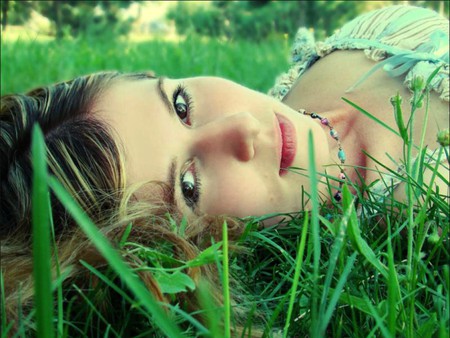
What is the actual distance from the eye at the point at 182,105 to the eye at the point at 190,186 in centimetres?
13

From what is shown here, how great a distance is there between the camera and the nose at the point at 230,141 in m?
1.16

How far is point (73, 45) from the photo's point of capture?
3805 millimetres

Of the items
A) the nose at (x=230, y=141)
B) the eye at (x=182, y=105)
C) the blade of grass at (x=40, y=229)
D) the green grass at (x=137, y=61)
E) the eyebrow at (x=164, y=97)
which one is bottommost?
the green grass at (x=137, y=61)

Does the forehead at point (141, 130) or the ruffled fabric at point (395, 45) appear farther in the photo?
the ruffled fabric at point (395, 45)

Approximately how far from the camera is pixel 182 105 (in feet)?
4.15

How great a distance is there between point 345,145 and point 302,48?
1.89 ft

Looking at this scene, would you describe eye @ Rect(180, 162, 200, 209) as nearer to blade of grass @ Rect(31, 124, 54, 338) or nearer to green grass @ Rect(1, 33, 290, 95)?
blade of grass @ Rect(31, 124, 54, 338)

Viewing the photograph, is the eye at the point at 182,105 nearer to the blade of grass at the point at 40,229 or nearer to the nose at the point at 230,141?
the nose at the point at 230,141

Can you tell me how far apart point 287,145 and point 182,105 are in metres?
0.25

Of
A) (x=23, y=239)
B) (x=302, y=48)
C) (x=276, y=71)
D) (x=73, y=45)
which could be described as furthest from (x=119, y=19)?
(x=23, y=239)

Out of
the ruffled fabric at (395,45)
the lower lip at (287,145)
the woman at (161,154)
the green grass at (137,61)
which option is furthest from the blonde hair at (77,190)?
the green grass at (137,61)

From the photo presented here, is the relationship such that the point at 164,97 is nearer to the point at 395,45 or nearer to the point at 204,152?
the point at 204,152

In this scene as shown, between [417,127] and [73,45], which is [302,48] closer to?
[417,127]

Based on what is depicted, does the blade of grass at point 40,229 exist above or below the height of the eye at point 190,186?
above
